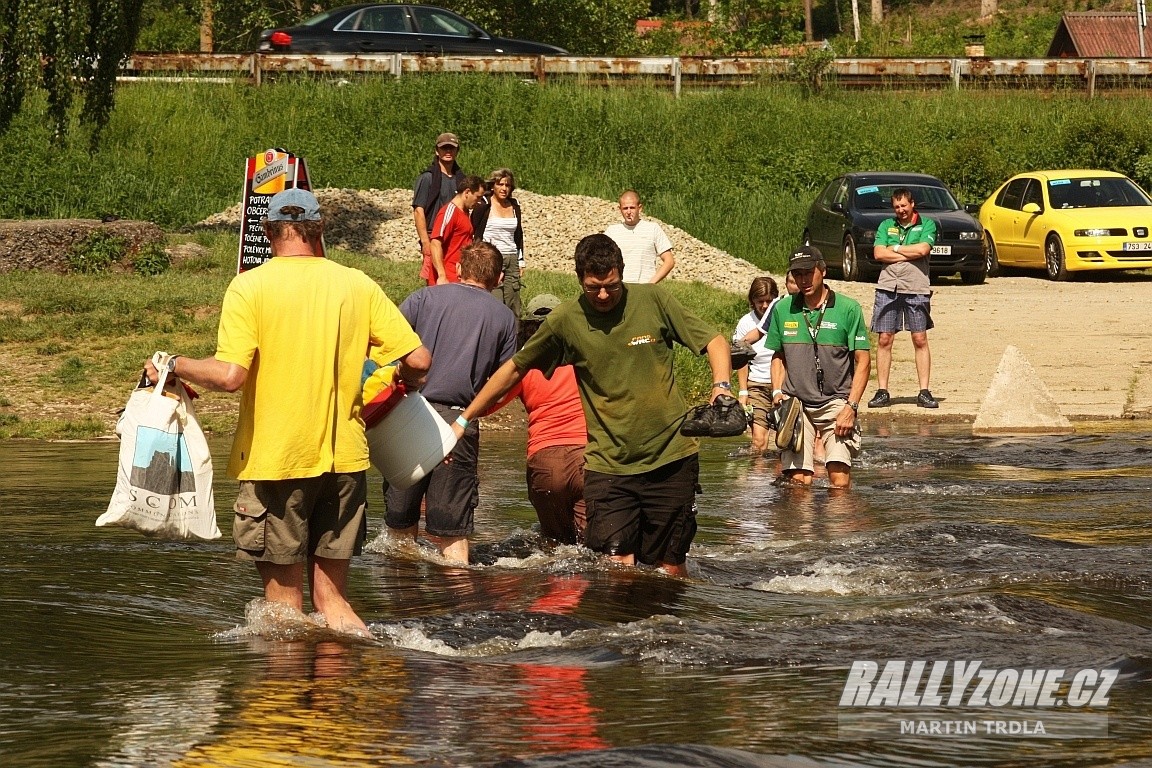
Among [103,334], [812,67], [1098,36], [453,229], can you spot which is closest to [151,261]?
[103,334]

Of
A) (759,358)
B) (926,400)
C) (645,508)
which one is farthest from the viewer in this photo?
(926,400)

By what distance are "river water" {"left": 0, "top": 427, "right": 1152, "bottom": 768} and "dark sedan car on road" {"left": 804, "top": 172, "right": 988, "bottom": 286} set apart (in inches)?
558

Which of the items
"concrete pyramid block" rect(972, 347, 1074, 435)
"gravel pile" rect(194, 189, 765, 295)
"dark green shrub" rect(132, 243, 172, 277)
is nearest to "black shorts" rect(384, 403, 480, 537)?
"concrete pyramid block" rect(972, 347, 1074, 435)

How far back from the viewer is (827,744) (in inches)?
223

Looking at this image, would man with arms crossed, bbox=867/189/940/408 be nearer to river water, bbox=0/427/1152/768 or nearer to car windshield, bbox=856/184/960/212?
river water, bbox=0/427/1152/768

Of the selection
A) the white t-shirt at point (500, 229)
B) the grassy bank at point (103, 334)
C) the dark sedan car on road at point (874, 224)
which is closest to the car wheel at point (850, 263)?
the dark sedan car on road at point (874, 224)

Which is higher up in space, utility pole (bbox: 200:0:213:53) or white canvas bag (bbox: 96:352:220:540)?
utility pole (bbox: 200:0:213:53)

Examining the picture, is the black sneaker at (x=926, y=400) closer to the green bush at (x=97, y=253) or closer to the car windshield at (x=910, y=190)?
the car windshield at (x=910, y=190)

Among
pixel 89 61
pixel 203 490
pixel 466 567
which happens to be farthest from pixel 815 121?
pixel 203 490

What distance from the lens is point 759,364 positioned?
14094mm

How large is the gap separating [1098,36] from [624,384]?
173 ft

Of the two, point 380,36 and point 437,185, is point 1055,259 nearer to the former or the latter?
point 380,36

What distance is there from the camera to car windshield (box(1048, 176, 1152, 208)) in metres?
26.7

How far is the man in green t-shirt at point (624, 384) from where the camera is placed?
7957 millimetres
